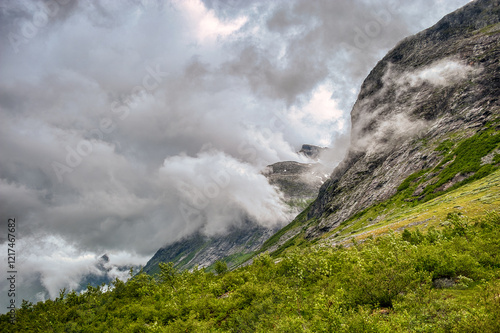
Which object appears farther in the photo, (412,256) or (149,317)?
(149,317)

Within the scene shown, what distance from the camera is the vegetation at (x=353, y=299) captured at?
2044 cm

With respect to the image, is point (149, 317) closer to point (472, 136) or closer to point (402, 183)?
point (402, 183)

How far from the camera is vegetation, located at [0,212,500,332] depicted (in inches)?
805

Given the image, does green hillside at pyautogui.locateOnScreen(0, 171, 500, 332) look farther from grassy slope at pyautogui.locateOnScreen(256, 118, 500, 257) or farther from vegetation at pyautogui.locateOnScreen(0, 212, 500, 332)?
grassy slope at pyautogui.locateOnScreen(256, 118, 500, 257)

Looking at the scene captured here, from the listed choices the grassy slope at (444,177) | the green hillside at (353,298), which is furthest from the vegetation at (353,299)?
the grassy slope at (444,177)

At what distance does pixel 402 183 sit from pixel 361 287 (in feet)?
641

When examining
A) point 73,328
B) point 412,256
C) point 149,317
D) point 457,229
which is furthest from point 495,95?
point 73,328

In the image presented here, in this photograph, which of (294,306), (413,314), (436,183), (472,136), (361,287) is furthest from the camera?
(472,136)

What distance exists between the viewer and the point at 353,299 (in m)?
30.6

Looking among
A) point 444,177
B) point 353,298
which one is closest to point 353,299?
point 353,298

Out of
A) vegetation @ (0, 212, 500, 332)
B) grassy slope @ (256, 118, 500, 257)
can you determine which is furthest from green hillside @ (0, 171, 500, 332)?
grassy slope @ (256, 118, 500, 257)

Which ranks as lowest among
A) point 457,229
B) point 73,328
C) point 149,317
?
point 457,229

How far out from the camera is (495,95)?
189875mm

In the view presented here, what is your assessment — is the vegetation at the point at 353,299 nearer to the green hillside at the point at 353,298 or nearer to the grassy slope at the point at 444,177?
the green hillside at the point at 353,298
